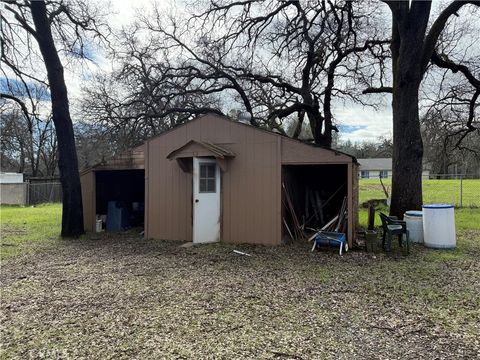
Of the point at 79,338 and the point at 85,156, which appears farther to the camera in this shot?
the point at 85,156

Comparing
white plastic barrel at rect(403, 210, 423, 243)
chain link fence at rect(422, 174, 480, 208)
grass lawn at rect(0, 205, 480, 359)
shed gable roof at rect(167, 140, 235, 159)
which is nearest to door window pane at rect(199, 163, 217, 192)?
shed gable roof at rect(167, 140, 235, 159)

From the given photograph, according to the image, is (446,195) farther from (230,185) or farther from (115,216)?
(115,216)

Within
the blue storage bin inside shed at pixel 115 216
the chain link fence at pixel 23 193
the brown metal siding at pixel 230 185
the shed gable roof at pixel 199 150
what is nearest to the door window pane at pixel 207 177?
the brown metal siding at pixel 230 185

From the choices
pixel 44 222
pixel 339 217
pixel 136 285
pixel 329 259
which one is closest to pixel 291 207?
pixel 339 217

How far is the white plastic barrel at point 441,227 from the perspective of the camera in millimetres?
7047

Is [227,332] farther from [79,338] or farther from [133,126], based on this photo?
[133,126]

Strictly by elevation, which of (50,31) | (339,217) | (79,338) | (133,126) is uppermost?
(50,31)

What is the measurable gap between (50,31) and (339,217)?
854cm

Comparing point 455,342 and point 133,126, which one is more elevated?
point 133,126

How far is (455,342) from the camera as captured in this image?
3152 millimetres

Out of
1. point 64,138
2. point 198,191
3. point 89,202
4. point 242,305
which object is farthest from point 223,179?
point 89,202

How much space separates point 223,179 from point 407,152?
14.5ft

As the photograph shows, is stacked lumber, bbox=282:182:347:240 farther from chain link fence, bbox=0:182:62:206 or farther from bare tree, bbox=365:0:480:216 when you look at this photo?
chain link fence, bbox=0:182:62:206

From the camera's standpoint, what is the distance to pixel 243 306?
410 cm
